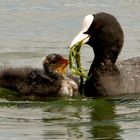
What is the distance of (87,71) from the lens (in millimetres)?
12836

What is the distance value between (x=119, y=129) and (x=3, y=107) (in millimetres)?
1722

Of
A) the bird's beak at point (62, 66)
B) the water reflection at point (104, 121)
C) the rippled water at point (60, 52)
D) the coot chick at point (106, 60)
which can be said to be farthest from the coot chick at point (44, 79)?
the water reflection at point (104, 121)

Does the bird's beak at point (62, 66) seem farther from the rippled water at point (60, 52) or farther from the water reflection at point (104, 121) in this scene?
the water reflection at point (104, 121)

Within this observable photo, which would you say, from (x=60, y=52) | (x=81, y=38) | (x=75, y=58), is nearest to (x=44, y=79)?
(x=75, y=58)

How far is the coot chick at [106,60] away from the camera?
1138 cm

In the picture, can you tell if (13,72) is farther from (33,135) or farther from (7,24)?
(7,24)

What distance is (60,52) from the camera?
14.0 metres

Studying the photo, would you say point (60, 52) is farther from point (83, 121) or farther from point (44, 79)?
point (83, 121)

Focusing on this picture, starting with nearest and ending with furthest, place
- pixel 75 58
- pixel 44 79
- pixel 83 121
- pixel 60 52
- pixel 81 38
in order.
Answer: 1. pixel 83 121
2. pixel 44 79
3. pixel 81 38
4. pixel 75 58
5. pixel 60 52

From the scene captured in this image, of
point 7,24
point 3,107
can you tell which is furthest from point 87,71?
point 7,24

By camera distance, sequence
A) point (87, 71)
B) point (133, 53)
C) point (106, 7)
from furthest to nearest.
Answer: point (106, 7), point (133, 53), point (87, 71)

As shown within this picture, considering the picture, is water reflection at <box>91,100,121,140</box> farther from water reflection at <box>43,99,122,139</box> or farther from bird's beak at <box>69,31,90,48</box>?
bird's beak at <box>69,31,90,48</box>

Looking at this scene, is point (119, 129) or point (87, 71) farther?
point (87, 71)

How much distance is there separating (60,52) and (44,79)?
9.51 feet
